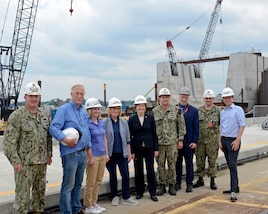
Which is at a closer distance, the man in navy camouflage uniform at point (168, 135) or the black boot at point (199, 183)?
the man in navy camouflage uniform at point (168, 135)

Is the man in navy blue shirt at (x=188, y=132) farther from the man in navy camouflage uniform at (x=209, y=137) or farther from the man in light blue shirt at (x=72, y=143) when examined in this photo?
the man in light blue shirt at (x=72, y=143)

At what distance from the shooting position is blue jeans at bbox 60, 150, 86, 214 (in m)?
4.75

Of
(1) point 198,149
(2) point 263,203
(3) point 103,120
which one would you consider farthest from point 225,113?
(3) point 103,120

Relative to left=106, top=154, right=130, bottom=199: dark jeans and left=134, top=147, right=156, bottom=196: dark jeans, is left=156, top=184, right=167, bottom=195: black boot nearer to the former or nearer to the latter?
left=134, top=147, right=156, bottom=196: dark jeans

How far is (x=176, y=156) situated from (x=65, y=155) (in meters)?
2.37

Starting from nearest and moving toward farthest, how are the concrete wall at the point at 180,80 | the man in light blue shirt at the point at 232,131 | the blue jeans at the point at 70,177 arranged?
the blue jeans at the point at 70,177
the man in light blue shirt at the point at 232,131
the concrete wall at the point at 180,80

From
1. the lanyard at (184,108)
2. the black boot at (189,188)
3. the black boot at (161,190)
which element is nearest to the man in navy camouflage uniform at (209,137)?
the black boot at (189,188)

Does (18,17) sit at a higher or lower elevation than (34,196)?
higher

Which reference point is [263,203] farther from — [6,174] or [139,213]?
[6,174]

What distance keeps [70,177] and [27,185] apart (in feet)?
1.86

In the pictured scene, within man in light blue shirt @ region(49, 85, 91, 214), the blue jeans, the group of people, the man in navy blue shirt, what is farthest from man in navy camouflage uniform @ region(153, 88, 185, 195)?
the blue jeans

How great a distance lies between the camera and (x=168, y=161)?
6.41 meters

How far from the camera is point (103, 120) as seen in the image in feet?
18.7

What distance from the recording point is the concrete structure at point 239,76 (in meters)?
53.2
